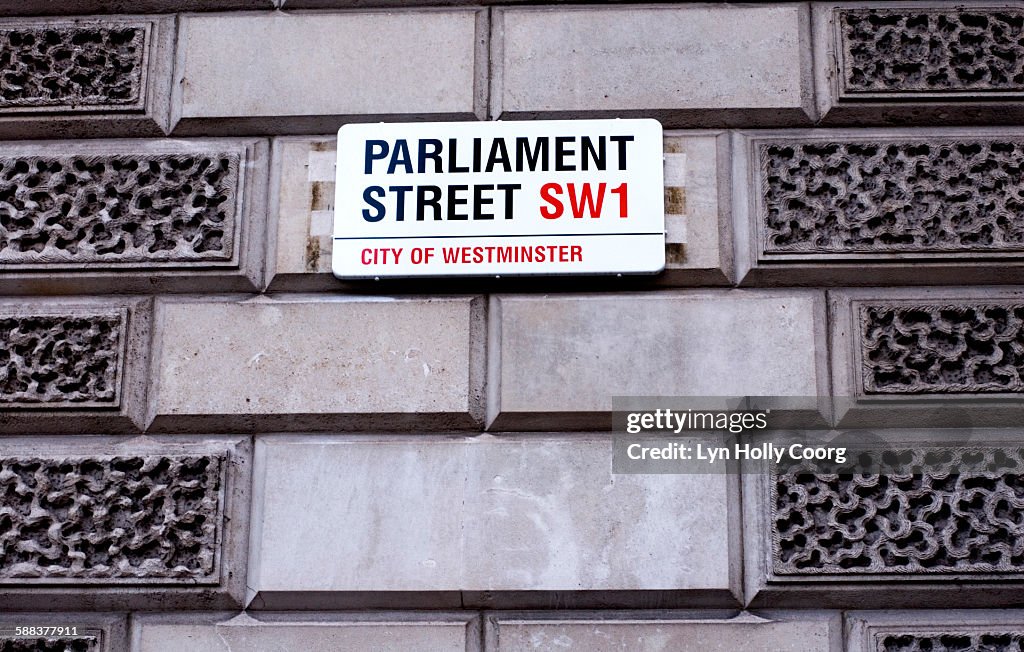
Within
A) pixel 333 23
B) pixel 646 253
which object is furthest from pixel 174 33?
pixel 646 253

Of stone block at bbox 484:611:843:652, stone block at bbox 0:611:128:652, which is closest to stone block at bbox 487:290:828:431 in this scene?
stone block at bbox 484:611:843:652

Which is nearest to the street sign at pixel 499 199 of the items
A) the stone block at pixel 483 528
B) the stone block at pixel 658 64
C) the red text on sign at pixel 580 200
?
the red text on sign at pixel 580 200

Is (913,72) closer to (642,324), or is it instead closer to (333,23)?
(642,324)

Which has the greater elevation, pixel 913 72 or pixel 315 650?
pixel 913 72

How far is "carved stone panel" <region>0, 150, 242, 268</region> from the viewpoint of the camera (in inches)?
161

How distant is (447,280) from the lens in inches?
157

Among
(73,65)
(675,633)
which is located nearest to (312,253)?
(73,65)

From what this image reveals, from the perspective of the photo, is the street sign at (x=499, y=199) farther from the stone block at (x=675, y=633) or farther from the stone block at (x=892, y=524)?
the stone block at (x=675, y=633)

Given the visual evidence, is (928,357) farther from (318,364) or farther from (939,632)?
(318,364)

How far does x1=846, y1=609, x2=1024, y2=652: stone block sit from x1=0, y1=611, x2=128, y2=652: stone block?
92.4 inches

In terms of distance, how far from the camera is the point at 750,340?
3.93 meters

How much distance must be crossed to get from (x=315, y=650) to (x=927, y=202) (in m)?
2.55

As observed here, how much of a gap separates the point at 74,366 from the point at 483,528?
4.97 feet

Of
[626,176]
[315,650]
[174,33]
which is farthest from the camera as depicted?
[174,33]
